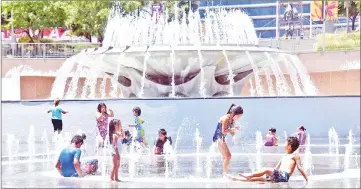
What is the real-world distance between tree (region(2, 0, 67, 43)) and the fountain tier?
21523 mm

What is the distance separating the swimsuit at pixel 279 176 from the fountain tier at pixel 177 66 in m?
10.2

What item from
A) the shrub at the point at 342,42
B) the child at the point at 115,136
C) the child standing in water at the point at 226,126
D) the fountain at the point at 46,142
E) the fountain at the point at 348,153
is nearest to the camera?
the child at the point at 115,136

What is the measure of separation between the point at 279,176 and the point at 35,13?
118ft

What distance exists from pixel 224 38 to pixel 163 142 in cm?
1725

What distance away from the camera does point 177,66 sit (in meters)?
19.2

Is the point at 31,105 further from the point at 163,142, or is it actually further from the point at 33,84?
the point at 163,142

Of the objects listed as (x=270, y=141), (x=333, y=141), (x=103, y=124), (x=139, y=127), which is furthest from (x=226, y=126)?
(x=333, y=141)

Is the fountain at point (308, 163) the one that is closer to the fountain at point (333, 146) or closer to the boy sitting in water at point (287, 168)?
the fountain at point (333, 146)

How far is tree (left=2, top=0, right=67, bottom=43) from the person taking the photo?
41844 millimetres

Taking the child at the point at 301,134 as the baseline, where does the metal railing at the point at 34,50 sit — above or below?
above

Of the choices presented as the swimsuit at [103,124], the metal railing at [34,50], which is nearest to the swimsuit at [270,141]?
the swimsuit at [103,124]

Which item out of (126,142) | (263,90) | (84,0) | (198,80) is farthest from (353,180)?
(84,0)

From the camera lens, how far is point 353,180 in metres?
8.43

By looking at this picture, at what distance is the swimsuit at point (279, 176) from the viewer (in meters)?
8.05
